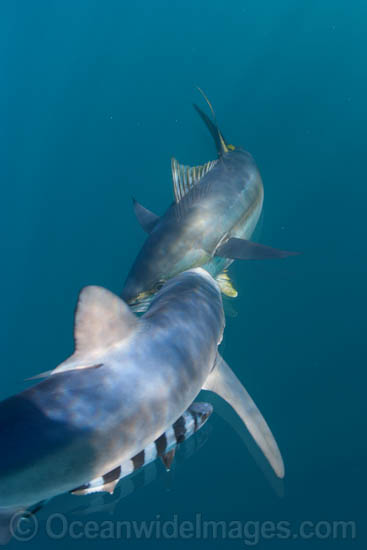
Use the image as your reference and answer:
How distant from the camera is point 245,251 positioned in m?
3.21

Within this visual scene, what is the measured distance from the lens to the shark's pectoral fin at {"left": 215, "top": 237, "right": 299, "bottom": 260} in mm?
3137

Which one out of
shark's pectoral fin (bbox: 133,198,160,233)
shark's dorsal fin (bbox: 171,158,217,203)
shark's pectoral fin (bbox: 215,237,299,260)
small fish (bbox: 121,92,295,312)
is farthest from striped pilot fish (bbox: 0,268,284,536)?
shark's pectoral fin (bbox: 133,198,160,233)

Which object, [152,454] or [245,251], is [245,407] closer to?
[152,454]

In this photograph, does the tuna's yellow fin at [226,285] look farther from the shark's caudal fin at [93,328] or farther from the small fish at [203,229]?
the shark's caudal fin at [93,328]

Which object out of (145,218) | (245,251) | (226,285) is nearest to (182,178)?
(145,218)

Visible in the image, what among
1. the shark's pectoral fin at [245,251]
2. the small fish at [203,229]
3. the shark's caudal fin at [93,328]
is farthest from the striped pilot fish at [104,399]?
the shark's pectoral fin at [245,251]

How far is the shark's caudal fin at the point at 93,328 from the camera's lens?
70.7 inches

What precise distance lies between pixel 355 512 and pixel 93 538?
144cm

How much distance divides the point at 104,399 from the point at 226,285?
196 cm

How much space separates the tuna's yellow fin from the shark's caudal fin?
1644 mm

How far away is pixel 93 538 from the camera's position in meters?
2.28

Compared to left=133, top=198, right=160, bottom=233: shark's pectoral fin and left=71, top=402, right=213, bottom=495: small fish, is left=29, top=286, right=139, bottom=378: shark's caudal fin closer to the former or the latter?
left=71, top=402, right=213, bottom=495: small fish

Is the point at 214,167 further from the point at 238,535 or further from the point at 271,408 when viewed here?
the point at 238,535

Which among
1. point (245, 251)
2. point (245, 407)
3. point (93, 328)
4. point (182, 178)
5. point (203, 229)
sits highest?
point (182, 178)
